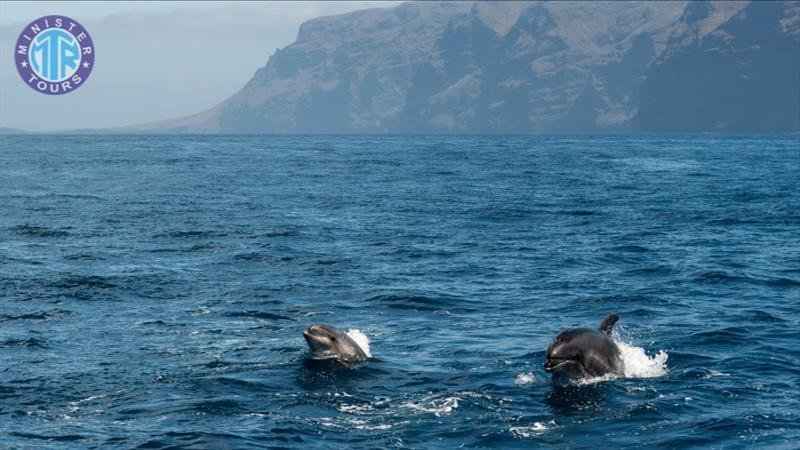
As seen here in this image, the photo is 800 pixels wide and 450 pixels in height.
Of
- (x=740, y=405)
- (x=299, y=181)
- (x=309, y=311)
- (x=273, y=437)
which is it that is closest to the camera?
(x=273, y=437)

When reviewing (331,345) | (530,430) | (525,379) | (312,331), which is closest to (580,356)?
(525,379)

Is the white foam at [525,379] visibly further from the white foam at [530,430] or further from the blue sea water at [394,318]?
the white foam at [530,430]

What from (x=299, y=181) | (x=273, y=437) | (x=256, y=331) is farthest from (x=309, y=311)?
(x=299, y=181)

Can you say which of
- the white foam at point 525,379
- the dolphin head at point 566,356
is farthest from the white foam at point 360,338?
the dolphin head at point 566,356

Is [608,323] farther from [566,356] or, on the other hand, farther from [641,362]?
[566,356]

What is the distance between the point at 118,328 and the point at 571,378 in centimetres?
1338

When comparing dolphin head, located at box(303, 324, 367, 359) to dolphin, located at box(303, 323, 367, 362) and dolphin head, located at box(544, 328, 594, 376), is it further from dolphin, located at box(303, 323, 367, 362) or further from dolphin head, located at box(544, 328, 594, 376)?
dolphin head, located at box(544, 328, 594, 376)

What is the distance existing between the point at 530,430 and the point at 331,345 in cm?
694

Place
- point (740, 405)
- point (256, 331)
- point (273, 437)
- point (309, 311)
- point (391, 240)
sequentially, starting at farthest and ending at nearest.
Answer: point (391, 240), point (309, 311), point (256, 331), point (740, 405), point (273, 437)

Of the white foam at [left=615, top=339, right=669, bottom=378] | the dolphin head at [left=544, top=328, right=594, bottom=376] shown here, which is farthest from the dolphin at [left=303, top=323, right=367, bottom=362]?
the white foam at [left=615, top=339, right=669, bottom=378]

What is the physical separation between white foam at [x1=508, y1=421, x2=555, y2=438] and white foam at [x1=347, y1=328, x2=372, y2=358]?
21.1 ft

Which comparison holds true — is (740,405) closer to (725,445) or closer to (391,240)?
(725,445)

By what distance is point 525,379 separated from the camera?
2455cm

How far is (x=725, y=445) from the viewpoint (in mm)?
20422
